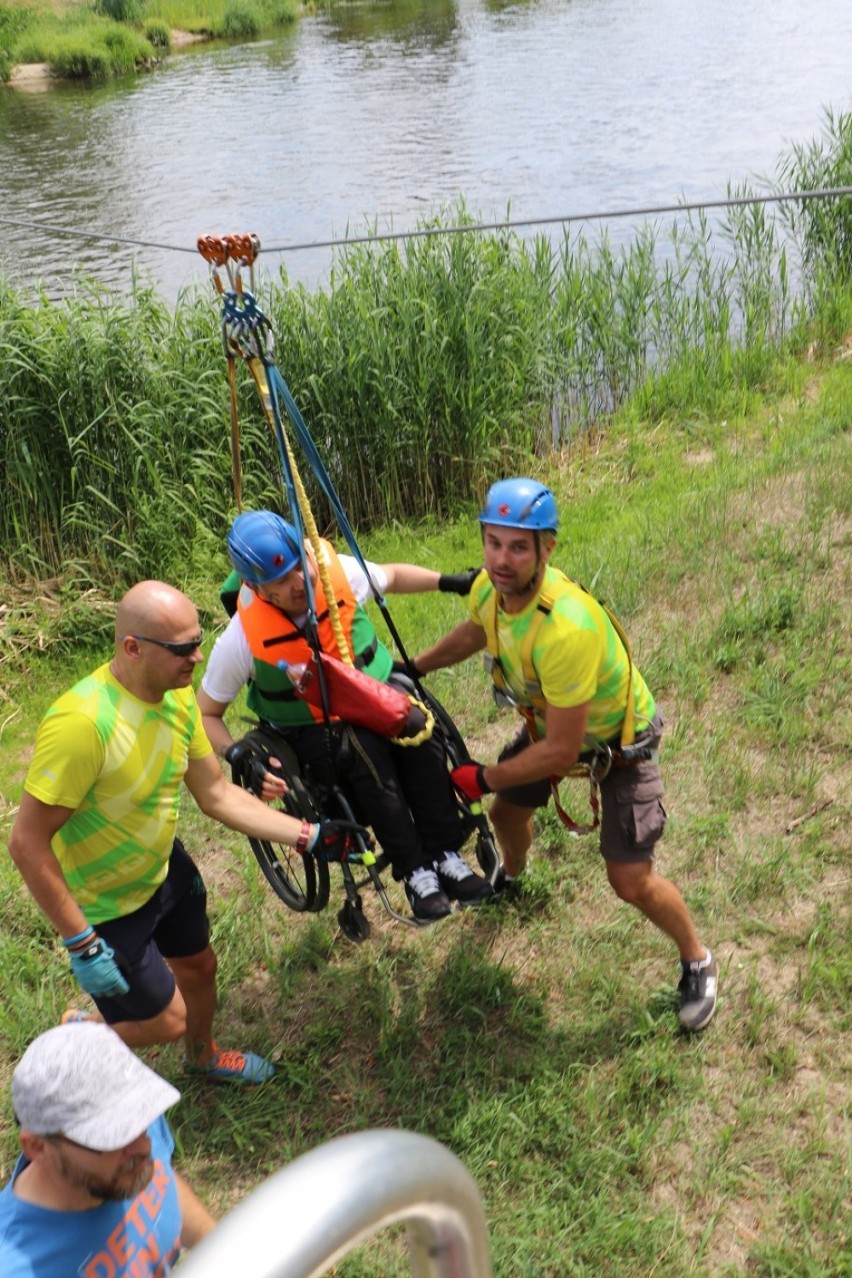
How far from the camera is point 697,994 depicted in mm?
3482

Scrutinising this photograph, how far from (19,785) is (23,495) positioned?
2.30 meters

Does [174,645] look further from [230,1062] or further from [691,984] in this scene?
[691,984]

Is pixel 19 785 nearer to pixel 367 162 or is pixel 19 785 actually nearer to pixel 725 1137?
pixel 725 1137

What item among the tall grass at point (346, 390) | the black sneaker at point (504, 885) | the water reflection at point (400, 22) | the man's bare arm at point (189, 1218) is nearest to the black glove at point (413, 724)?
the black sneaker at point (504, 885)

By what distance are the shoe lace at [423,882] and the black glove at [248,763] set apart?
0.57 m

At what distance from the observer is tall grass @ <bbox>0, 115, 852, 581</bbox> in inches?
283

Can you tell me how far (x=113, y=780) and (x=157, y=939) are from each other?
0.73 metres

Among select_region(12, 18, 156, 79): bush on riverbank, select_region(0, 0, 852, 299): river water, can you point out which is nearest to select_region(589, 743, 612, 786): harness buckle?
select_region(0, 0, 852, 299): river water

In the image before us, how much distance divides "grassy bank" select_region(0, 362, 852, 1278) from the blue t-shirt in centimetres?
115

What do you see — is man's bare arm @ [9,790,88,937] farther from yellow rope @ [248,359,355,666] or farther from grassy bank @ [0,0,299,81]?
grassy bank @ [0,0,299,81]

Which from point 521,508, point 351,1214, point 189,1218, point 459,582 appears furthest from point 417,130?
point 351,1214

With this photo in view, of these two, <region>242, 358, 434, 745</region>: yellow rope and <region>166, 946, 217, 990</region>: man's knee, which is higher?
<region>242, 358, 434, 745</region>: yellow rope

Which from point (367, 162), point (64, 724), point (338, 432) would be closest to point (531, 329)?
point (338, 432)

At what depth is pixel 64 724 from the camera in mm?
2818
